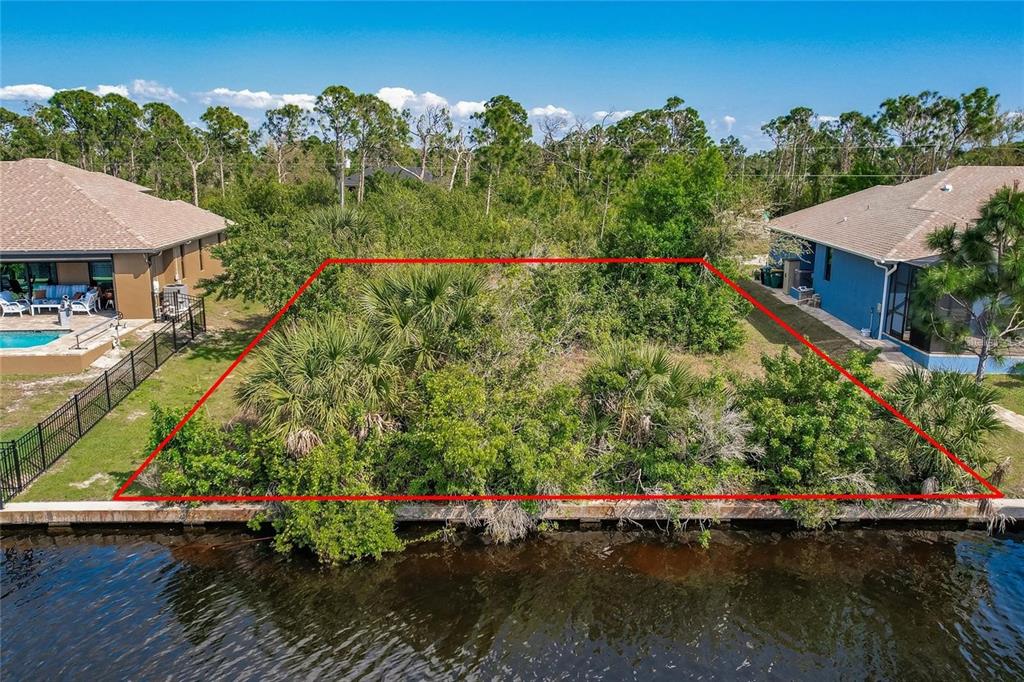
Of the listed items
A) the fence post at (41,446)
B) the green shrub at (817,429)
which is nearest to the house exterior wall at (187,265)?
the fence post at (41,446)

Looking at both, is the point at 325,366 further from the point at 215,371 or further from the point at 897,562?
the point at 897,562

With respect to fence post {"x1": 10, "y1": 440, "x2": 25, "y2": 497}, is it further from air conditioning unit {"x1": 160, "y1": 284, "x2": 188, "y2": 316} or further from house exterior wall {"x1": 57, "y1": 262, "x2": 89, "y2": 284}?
house exterior wall {"x1": 57, "y1": 262, "x2": 89, "y2": 284}

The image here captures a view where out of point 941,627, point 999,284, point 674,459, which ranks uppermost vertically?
point 999,284

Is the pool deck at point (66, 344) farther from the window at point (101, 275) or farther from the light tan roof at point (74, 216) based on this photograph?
the light tan roof at point (74, 216)

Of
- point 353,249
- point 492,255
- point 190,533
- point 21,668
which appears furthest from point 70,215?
point 21,668

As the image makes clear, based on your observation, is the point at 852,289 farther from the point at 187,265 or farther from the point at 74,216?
the point at 74,216

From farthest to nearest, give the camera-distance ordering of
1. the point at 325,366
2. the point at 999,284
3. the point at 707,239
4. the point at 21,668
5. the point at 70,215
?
the point at 70,215 → the point at 707,239 → the point at 999,284 → the point at 325,366 → the point at 21,668
